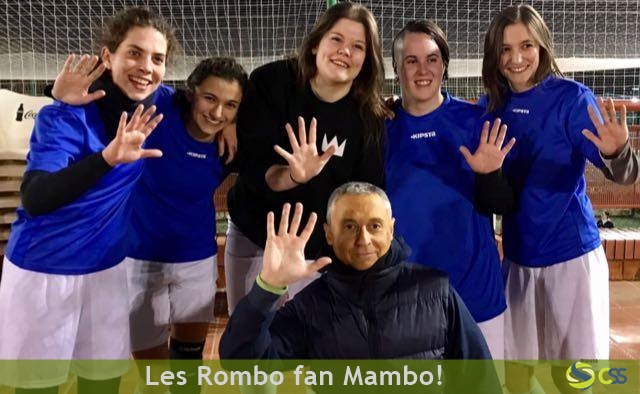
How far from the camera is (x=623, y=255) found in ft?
18.4

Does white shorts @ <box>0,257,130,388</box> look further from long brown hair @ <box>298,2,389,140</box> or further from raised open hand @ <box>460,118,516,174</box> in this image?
raised open hand @ <box>460,118,516,174</box>

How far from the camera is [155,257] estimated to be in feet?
8.53

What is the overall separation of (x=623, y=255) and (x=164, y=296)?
4.73 metres

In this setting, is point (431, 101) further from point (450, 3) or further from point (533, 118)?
point (450, 3)

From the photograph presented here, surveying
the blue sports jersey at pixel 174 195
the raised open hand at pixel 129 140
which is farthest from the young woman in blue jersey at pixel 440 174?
the raised open hand at pixel 129 140

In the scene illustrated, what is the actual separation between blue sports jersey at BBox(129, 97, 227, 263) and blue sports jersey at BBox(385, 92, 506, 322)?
2.70ft

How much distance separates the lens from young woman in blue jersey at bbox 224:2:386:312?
2250 mm

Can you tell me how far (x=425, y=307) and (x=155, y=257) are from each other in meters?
1.34

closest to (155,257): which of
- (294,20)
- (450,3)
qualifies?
(294,20)

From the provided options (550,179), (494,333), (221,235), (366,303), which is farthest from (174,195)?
(221,235)

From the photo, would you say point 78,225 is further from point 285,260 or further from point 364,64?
point 364,64

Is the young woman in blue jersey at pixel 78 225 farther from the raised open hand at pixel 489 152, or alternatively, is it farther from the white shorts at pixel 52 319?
the raised open hand at pixel 489 152

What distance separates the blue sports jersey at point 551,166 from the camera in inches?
94.8

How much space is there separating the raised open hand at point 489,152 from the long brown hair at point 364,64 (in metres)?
0.38
